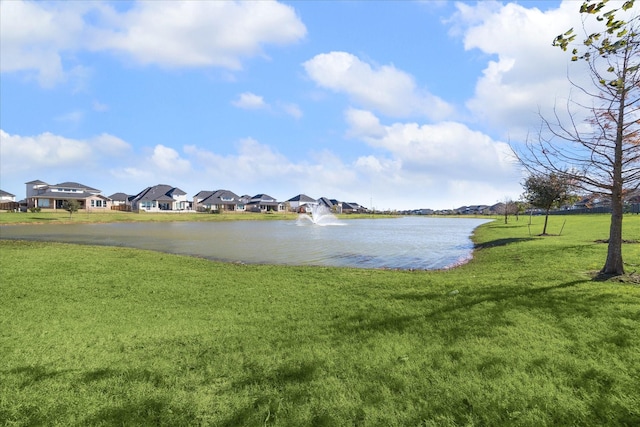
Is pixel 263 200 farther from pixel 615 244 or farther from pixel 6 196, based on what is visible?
pixel 615 244

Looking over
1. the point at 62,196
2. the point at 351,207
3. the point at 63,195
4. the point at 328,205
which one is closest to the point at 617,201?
the point at 62,196

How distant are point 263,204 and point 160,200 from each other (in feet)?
133

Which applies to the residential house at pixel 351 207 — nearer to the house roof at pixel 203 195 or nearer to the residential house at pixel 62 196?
the house roof at pixel 203 195

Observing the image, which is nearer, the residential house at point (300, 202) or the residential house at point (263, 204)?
the residential house at point (263, 204)

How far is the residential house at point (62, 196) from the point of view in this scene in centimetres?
7688

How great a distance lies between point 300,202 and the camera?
142 m

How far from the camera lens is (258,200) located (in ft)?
429

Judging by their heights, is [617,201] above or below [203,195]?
below

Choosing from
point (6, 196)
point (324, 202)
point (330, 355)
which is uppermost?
point (6, 196)

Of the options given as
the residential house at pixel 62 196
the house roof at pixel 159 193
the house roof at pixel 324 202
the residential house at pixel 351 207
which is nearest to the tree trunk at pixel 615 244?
the residential house at pixel 62 196

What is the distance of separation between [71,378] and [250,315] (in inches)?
134

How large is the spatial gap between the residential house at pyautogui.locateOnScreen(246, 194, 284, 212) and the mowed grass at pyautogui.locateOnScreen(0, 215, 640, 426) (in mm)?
115029

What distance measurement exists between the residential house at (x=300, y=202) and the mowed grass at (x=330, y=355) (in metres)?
127

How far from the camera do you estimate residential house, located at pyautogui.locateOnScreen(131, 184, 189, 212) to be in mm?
95250
